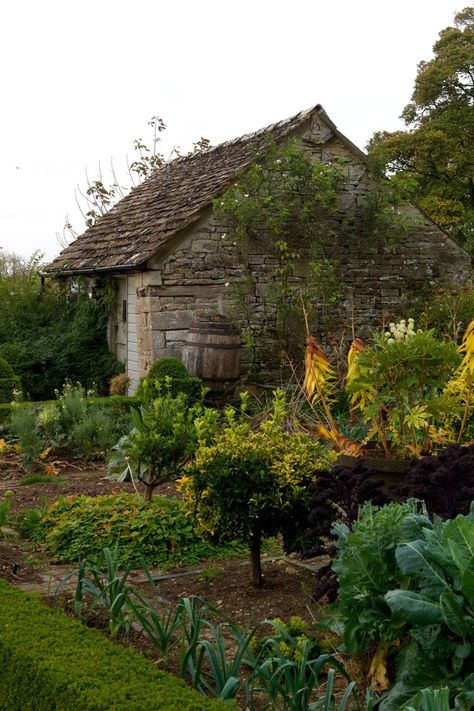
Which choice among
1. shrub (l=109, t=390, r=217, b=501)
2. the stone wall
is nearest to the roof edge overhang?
the stone wall

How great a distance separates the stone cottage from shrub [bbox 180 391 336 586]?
8047mm

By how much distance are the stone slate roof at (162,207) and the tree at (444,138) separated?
6.84 metres

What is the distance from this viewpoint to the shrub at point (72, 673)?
3.44 metres

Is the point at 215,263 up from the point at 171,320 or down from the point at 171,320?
up

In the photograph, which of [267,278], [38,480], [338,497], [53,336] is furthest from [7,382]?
[338,497]

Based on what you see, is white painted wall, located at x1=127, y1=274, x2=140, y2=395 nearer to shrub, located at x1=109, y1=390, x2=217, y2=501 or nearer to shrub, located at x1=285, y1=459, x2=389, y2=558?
shrub, located at x1=109, y1=390, x2=217, y2=501

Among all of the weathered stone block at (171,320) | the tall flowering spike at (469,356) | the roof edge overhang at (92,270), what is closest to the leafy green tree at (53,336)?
the roof edge overhang at (92,270)

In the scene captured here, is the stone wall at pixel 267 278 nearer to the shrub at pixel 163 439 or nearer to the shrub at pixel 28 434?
the shrub at pixel 28 434

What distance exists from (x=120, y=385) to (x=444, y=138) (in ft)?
39.3

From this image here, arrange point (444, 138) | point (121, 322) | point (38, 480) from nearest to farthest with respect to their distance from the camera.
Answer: point (38, 480)
point (121, 322)
point (444, 138)

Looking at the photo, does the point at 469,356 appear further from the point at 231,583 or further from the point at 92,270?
the point at 92,270

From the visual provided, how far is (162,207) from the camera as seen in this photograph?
52.3 feet

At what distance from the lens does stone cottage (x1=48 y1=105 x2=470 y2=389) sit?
14.0 m

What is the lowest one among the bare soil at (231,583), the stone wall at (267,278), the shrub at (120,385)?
the bare soil at (231,583)
